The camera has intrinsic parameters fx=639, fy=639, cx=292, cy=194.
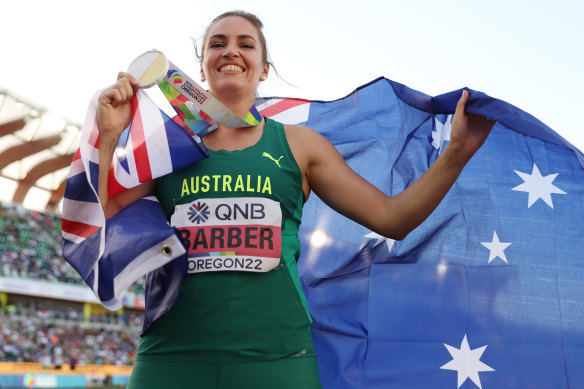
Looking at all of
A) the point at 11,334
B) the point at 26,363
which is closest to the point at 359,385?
the point at 26,363

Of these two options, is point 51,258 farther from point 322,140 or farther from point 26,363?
point 322,140

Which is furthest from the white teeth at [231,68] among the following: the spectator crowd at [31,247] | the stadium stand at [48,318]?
the spectator crowd at [31,247]

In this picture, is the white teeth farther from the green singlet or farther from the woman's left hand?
the woman's left hand

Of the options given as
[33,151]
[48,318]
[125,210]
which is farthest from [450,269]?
[33,151]

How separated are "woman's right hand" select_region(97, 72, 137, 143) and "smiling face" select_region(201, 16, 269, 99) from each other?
273mm

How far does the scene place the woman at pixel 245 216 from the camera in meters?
1.62

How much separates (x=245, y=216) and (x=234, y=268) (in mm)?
144

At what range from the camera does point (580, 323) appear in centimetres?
255

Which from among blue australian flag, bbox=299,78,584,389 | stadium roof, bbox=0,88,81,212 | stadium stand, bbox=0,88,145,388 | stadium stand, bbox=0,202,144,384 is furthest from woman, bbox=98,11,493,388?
stadium roof, bbox=0,88,81,212

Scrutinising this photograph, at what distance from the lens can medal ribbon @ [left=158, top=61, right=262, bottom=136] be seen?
192 centimetres

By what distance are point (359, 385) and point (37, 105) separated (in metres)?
25.6

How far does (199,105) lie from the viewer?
1920 millimetres

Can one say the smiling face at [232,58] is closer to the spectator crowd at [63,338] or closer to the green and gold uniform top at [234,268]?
the green and gold uniform top at [234,268]

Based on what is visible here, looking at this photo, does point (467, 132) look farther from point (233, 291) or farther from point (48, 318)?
point (48, 318)
